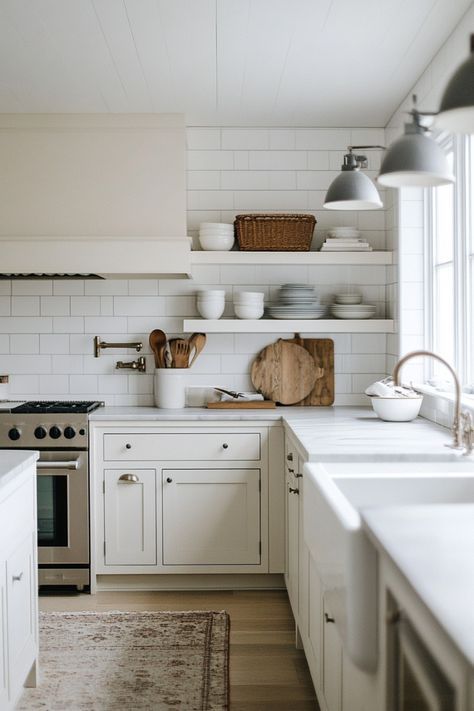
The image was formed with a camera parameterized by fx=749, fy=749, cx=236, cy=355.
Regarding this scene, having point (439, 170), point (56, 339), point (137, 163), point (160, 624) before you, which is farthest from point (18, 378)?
point (439, 170)

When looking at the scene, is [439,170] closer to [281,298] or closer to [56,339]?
[281,298]

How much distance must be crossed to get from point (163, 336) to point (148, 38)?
5.87ft

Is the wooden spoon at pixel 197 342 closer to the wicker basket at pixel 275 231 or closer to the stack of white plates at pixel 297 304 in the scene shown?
the stack of white plates at pixel 297 304

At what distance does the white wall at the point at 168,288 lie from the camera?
Result: 14.9 feet

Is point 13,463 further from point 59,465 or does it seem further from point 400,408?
point 400,408

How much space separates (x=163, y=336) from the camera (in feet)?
14.7

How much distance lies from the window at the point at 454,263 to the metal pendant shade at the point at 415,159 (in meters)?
1.45

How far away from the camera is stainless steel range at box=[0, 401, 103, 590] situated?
3998 millimetres

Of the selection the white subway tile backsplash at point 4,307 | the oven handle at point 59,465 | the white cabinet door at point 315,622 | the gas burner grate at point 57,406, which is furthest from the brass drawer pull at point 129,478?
the white cabinet door at point 315,622

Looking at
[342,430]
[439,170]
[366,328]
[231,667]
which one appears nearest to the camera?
[439,170]

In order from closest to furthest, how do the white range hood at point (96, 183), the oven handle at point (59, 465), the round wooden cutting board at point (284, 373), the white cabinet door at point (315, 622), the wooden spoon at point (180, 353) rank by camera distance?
1. the white cabinet door at point (315, 622)
2. the oven handle at point (59, 465)
3. the white range hood at point (96, 183)
4. the wooden spoon at point (180, 353)
5. the round wooden cutting board at point (284, 373)

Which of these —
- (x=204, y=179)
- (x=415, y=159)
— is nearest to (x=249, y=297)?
(x=204, y=179)

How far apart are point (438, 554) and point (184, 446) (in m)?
2.65

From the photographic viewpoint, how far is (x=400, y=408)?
146 inches
